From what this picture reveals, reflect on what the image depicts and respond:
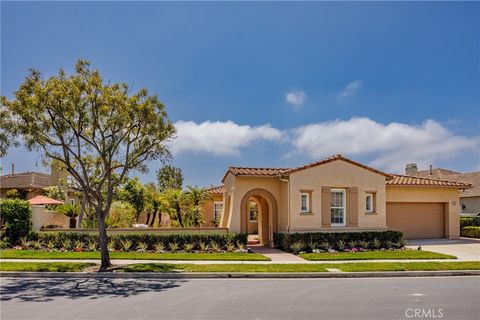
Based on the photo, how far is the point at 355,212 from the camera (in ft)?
70.9

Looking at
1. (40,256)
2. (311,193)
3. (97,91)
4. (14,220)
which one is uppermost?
(97,91)

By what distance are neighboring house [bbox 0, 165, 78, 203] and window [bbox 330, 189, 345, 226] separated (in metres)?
20.6

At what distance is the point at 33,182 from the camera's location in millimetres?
35062

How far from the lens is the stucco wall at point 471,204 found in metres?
34.1

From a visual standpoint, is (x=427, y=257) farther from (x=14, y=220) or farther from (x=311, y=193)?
(x=14, y=220)

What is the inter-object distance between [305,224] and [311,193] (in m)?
1.56

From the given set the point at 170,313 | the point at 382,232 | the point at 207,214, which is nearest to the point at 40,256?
the point at 170,313

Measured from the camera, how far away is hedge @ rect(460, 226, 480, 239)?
2637 cm

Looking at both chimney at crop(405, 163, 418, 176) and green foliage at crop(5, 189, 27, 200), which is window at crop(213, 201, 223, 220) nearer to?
green foliage at crop(5, 189, 27, 200)

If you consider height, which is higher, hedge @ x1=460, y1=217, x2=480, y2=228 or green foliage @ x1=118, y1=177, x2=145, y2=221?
green foliage @ x1=118, y1=177, x2=145, y2=221

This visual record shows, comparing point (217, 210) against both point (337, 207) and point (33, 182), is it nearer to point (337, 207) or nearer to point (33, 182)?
point (337, 207)

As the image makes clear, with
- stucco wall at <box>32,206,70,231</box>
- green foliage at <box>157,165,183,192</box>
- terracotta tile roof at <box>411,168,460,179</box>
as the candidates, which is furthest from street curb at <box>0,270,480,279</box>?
green foliage at <box>157,165,183,192</box>

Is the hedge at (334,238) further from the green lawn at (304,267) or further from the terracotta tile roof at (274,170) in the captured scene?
the green lawn at (304,267)

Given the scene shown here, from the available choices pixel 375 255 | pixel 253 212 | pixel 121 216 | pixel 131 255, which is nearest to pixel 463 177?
pixel 253 212
